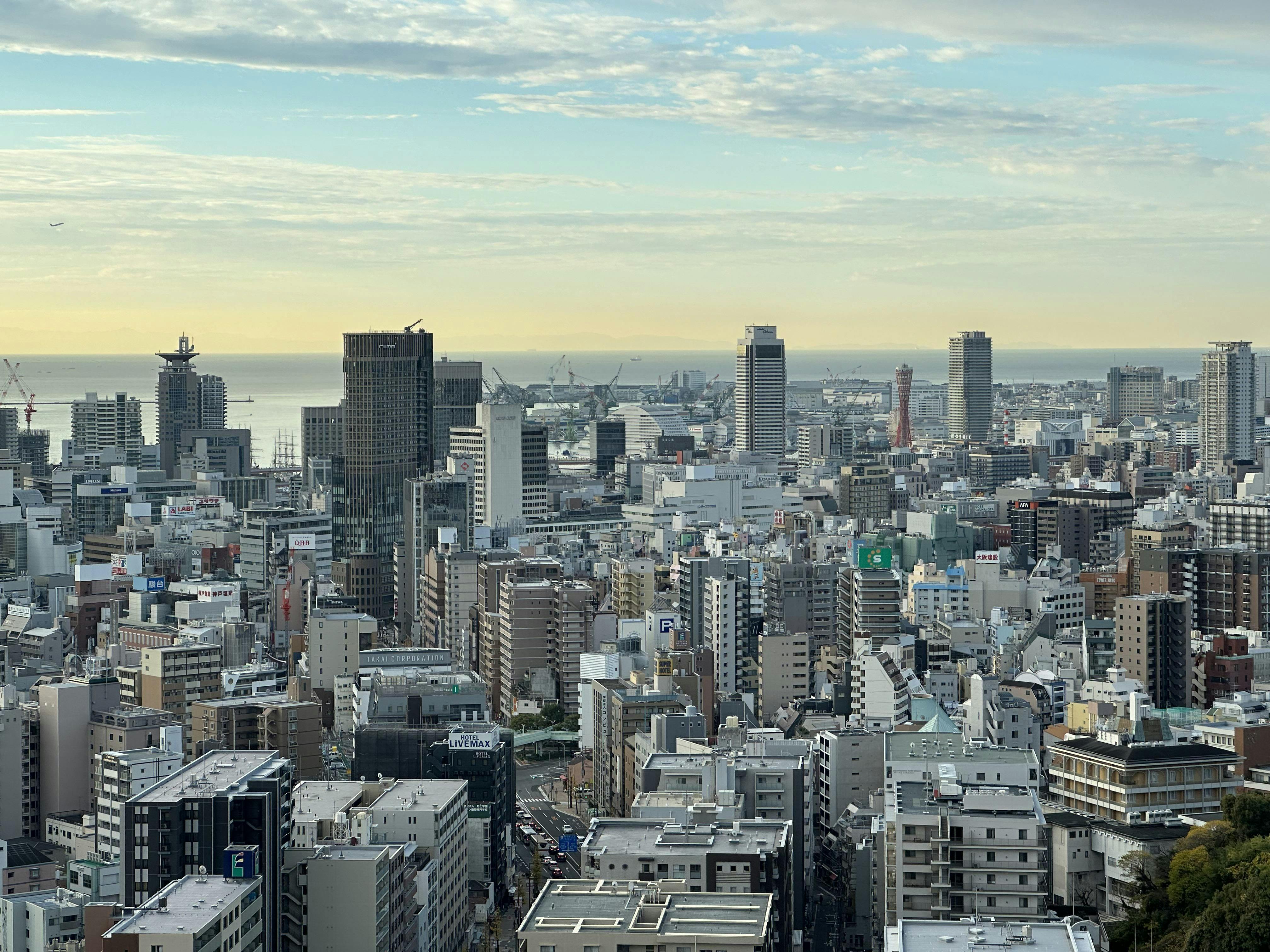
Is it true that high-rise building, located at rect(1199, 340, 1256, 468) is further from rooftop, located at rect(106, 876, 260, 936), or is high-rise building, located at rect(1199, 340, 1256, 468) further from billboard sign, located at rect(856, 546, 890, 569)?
rooftop, located at rect(106, 876, 260, 936)

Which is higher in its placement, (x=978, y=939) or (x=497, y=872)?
(x=978, y=939)

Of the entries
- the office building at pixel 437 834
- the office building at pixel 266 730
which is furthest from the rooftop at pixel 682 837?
the office building at pixel 266 730

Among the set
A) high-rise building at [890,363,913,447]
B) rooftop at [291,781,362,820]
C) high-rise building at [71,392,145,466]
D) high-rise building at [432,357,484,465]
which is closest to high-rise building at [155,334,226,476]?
high-rise building at [71,392,145,466]

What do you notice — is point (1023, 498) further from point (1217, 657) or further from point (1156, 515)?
point (1217, 657)

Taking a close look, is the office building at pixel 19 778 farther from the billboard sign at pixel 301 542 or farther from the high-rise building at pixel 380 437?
the high-rise building at pixel 380 437

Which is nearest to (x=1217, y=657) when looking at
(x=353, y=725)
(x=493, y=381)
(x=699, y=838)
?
(x=353, y=725)

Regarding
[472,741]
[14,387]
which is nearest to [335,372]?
[14,387]
